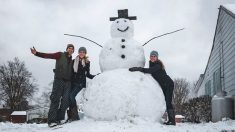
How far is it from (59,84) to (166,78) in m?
2.22

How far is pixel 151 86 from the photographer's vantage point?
6988 mm

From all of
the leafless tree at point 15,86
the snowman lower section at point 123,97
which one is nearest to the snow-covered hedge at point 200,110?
the snowman lower section at point 123,97

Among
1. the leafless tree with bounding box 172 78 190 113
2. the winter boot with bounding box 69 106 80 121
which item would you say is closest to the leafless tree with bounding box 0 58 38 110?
the leafless tree with bounding box 172 78 190 113

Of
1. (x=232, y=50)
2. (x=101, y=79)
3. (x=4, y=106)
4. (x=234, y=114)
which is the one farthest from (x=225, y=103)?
(x=4, y=106)

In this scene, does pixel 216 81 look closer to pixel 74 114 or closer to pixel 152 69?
pixel 152 69

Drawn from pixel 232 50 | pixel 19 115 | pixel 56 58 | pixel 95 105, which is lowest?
pixel 19 115

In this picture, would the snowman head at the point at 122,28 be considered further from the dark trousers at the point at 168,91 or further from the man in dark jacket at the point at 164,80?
the dark trousers at the point at 168,91

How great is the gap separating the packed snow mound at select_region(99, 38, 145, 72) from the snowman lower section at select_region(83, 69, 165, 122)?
0.81 feet

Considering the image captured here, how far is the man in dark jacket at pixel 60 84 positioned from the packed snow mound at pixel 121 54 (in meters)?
0.76

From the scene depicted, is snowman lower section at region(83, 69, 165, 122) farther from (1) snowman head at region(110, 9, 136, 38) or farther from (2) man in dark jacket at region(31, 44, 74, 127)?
(1) snowman head at region(110, 9, 136, 38)

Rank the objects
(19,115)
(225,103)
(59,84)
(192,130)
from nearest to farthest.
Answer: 1. (192,130)
2. (59,84)
3. (225,103)
4. (19,115)

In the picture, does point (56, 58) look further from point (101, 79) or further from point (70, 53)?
point (101, 79)

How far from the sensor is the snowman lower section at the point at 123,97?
6648 mm

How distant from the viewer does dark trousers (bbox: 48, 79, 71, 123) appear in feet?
23.6
